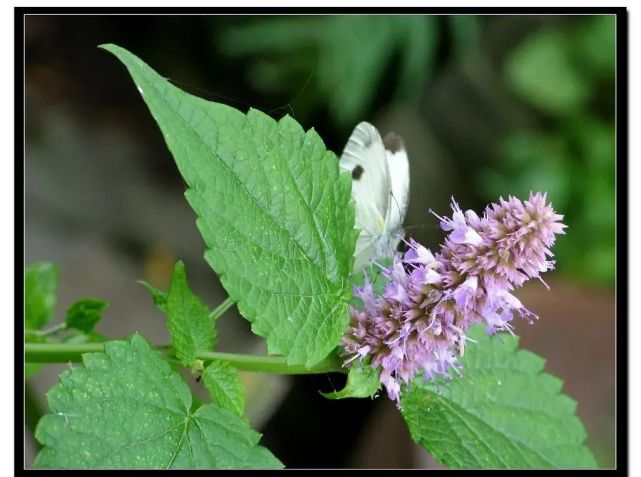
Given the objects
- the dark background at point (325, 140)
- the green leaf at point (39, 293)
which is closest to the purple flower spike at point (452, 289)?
the green leaf at point (39, 293)

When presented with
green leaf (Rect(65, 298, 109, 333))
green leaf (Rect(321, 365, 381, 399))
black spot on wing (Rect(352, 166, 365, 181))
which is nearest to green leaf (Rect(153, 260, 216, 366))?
green leaf (Rect(321, 365, 381, 399))

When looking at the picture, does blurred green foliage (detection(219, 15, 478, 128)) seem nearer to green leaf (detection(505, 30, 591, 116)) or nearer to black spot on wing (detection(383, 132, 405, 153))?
green leaf (detection(505, 30, 591, 116))

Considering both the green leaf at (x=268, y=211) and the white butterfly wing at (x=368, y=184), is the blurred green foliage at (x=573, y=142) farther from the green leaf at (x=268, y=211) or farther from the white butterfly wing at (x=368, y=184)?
the green leaf at (x=268, y=211)

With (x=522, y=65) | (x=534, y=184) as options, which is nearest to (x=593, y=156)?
(x=534, y=184)

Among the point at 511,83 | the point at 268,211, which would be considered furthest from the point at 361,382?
the point at 511,83

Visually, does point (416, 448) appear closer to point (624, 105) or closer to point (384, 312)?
point (624, 105)
